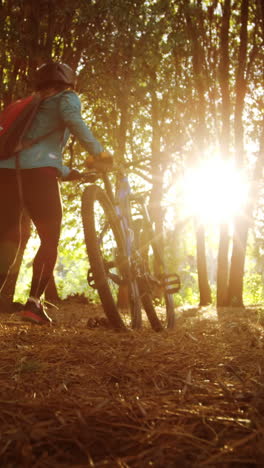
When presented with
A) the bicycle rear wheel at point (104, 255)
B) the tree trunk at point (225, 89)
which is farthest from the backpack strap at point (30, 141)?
the tree trunk at point (225, 89)

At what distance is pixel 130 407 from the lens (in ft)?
5.29

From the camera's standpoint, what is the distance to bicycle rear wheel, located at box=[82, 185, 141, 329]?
3.61 m

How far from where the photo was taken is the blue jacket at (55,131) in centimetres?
365

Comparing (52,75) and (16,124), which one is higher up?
(52,75)

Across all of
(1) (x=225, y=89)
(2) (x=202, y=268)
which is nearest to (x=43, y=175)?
(1) (x=225, y=89)

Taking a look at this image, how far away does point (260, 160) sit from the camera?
40.7ft

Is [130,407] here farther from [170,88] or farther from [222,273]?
[222,273]

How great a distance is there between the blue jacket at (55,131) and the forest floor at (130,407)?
162 cm

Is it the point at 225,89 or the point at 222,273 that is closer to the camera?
the point at 225,89

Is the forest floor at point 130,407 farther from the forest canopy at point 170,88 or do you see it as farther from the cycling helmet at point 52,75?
the forest canopy at point 170,88

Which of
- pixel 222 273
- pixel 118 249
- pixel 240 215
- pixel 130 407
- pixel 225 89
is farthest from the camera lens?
pixel 222 273

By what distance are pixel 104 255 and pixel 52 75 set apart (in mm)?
1674

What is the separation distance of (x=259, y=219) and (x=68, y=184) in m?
8.08

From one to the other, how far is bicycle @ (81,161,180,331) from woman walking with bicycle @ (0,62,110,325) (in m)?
0.30
